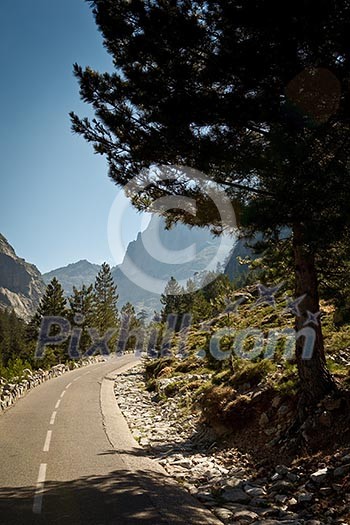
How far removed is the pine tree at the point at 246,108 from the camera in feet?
22.1

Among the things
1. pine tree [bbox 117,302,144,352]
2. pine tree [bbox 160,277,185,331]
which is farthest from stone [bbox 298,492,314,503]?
pine tree [bbox 117,302,144,352]

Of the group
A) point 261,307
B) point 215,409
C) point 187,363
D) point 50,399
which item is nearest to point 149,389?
point 187,363

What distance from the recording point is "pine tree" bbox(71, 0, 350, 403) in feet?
22.1

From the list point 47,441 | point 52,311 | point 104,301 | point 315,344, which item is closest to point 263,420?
point 315,344

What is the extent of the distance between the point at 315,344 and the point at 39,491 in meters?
7.04

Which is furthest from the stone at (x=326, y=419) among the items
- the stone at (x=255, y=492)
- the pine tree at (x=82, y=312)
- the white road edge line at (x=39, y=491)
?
the pine tree at (x=82, y=312)

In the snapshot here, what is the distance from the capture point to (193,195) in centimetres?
1108

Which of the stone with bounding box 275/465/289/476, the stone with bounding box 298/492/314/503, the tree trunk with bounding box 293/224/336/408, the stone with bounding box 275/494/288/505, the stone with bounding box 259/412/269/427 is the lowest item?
the stone with bounding box 275/494/288/505

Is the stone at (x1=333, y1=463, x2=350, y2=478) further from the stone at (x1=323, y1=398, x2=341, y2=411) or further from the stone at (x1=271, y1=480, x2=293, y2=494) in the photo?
the stone at (x1=323, y1=398, x2=341, y2=411)

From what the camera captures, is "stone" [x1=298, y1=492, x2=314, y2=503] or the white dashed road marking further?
the white dashed road marking

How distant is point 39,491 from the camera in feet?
25.7

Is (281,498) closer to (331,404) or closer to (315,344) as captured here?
(331,404)

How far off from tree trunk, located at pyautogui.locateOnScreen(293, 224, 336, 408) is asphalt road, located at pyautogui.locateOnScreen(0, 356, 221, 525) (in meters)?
3.93

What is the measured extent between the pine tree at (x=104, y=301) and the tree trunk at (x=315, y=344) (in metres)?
61.1
